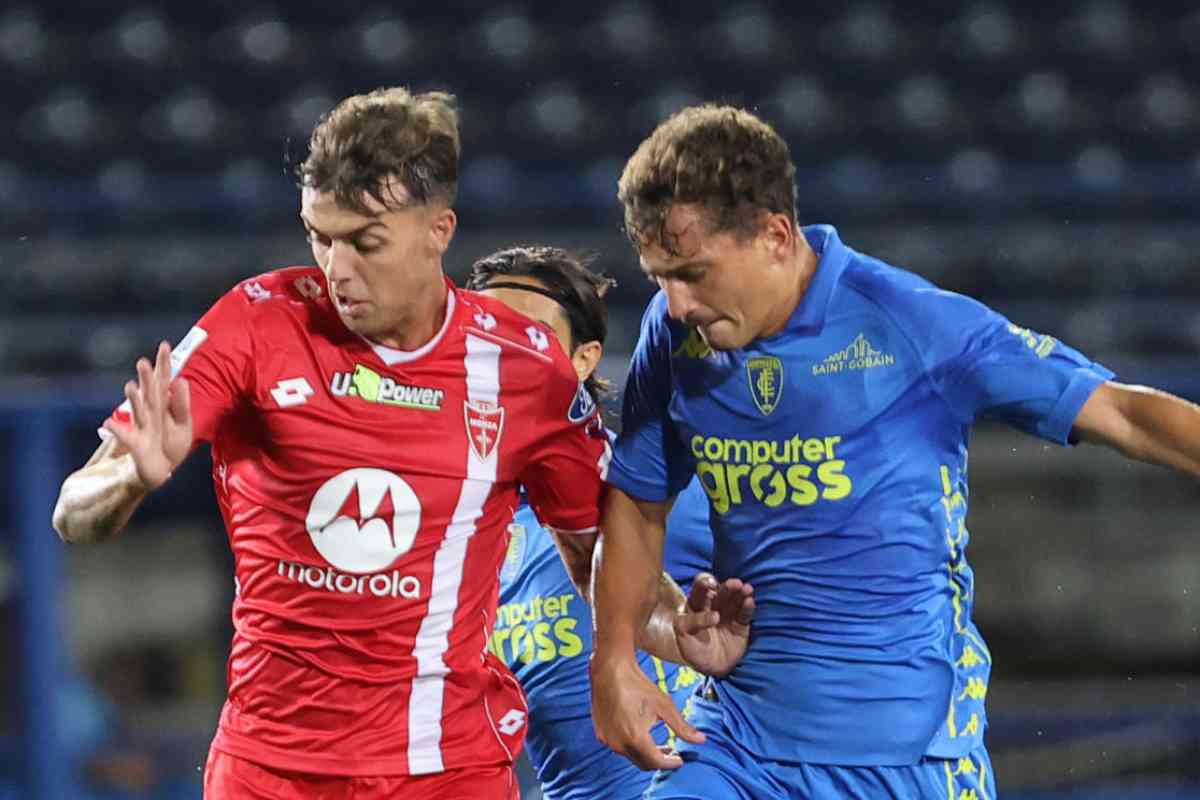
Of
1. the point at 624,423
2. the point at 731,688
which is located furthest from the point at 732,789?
the point at 624,423

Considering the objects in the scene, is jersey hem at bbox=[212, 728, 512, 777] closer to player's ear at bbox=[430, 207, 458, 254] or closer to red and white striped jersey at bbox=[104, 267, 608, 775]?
red and white striped jersey at bbox=[104, 267, 608, 775]

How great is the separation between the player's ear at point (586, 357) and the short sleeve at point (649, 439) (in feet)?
1.92

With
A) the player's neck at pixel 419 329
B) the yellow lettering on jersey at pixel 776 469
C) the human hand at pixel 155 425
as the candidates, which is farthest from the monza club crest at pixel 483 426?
the human hand at pixel 155 425

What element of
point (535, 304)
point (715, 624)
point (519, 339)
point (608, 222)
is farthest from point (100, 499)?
point (608, 222)

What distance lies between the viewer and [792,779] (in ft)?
9.69

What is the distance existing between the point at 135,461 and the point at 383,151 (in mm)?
651

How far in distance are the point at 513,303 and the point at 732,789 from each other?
1199 mm

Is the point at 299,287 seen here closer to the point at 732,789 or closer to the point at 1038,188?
the point at 732,789

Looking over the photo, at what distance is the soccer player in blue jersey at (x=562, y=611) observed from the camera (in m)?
3.63

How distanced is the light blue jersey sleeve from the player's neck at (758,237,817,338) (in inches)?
7.1

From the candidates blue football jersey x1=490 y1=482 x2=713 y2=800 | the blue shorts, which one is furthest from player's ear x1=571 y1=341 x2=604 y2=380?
the blue shorts

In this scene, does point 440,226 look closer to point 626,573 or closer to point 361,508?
point 361,508

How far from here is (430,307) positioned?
3049 mm

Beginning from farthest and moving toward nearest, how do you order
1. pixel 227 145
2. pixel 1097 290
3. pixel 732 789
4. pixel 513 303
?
pixel 227 145
pixel 1097 290
pixel 513 303
pixel 732 789
